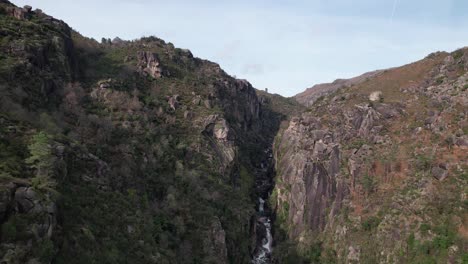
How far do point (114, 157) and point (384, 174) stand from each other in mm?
50397

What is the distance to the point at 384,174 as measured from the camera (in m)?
76.3

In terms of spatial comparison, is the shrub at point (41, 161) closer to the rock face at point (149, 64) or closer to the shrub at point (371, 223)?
the shrub at point (371, 223)

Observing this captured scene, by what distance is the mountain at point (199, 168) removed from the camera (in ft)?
147

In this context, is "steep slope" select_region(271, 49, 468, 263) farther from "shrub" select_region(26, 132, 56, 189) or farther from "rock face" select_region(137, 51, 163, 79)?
"shrub" select_region(26, 132, 56, 189)

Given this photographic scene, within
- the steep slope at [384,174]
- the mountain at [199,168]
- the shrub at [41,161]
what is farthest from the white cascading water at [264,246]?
the shrub at [41,161]

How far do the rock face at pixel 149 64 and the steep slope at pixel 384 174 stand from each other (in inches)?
1682

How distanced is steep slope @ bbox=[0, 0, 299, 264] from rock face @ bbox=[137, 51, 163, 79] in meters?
0.30

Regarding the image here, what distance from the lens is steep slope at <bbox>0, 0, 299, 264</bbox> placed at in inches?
1602

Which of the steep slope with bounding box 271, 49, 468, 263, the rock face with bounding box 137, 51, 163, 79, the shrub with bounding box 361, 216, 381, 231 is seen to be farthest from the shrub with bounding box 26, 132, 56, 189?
the rock face with bounding box 137, 51, 163, 79

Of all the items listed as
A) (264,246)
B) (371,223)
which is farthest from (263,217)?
(371,223)

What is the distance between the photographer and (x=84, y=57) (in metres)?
104

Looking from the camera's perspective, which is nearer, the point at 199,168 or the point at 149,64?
the point at 199,168

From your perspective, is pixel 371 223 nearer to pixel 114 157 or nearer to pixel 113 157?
→ pixel 114 157

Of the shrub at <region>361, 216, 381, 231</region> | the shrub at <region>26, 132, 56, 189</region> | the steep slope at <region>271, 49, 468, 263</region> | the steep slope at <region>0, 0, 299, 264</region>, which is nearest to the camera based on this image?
the steep slope at <region>0, 0, 299, 264</region>
